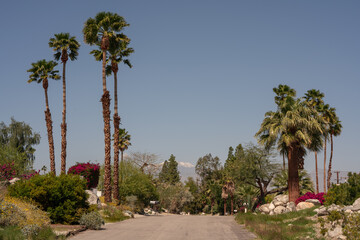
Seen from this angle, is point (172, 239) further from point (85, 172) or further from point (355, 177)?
point (85, 172)

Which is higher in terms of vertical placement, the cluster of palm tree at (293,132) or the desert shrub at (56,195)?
the cluster of palm tree at (293,132)

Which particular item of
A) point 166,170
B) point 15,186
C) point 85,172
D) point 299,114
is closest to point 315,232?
point 15,186

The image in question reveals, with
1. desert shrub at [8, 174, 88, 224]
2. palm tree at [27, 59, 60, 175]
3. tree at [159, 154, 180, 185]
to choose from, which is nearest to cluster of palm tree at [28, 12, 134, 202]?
palm tree at [27, 59, 60, 175]

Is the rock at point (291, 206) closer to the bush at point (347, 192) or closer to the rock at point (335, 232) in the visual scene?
the bush at point (347, 192)

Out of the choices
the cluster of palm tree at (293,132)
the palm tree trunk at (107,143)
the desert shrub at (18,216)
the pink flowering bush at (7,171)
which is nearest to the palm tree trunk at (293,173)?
the cluster of palm tree at (293,132)

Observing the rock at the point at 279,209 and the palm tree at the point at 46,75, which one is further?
the palm tree at the point at 46,75

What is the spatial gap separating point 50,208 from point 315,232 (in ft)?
47.0

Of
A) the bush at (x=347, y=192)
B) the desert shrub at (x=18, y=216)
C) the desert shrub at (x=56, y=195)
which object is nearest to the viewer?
the desert shrub at (x=18, y=216)

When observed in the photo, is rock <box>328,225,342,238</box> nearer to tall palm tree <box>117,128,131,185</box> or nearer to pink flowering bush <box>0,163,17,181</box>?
pink flowering bush <box>0,163,17,181</box>

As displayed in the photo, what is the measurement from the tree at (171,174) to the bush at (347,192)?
8173 centimetres

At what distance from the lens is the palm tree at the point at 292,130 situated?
3478 cm

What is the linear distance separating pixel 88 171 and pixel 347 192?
27.0 m

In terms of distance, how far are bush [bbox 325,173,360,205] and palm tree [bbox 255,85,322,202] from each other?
9.54 meters

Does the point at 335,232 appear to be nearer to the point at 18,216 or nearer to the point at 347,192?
the point at 347,192
